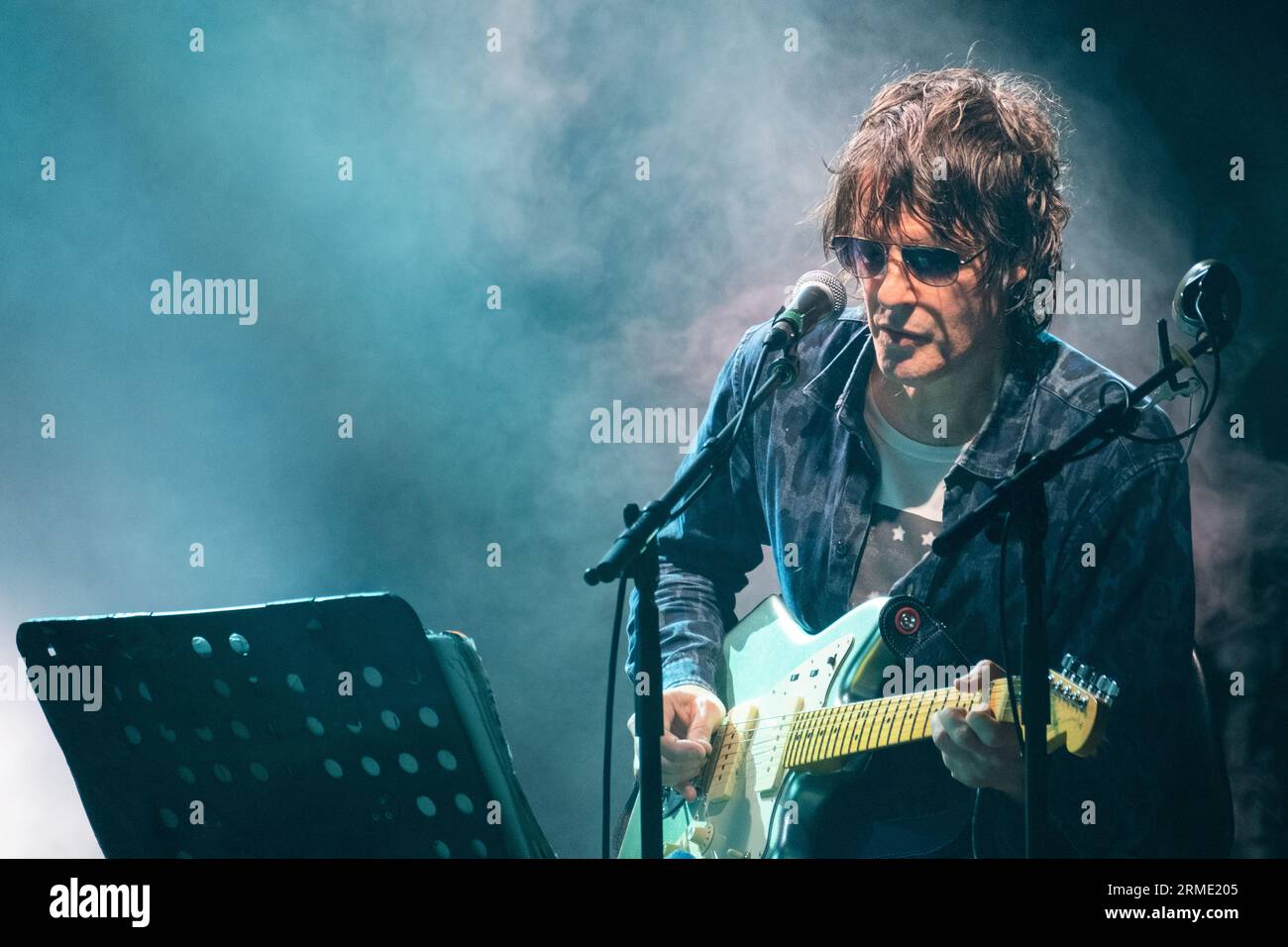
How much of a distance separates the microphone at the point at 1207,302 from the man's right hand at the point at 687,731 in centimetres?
115

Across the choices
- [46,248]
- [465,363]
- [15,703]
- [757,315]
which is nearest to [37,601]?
[15,703]

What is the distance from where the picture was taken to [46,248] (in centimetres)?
334

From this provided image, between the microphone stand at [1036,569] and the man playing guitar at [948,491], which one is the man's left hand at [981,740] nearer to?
the man playing guitar at [948,491]

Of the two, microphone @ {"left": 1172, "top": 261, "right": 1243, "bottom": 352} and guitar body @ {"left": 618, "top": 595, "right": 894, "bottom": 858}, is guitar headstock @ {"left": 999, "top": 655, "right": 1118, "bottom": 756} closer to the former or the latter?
guitar body @ {"left": 618, "top": 595, "right": 894, "bottom": 858}

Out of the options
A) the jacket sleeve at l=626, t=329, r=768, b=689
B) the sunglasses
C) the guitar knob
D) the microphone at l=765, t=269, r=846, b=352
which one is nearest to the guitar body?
the guitar knob

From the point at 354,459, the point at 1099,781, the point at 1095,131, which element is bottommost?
the point at 1099,781

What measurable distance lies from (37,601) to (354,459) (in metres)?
0.90

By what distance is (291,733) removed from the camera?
73.0 inches

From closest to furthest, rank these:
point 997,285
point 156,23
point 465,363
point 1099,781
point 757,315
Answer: point 1099,781 → point 997,285 → point 757,315 → point 465,363 → point 156,23

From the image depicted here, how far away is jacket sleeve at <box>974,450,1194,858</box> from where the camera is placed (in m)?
2.36

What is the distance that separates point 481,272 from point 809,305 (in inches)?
43.4

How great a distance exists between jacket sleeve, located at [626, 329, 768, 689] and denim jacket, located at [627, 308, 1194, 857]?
0.04 ft

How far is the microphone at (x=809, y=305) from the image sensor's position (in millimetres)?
2207
